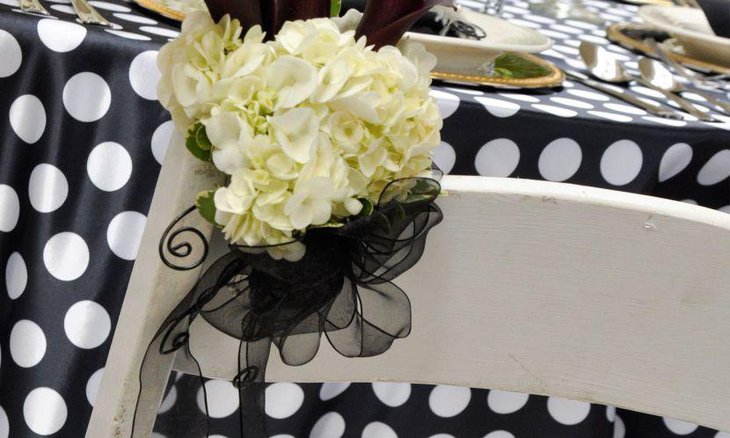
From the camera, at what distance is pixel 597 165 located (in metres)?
0.67

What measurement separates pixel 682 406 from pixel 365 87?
0.22 metres

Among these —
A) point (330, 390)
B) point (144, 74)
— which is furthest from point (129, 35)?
point (330, 390)

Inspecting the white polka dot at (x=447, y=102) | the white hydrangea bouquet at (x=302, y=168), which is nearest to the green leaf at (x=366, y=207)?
the white hydrangea bouquet at (x=302, y=168)

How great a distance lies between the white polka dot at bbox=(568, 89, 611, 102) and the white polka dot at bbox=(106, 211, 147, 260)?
41 centimetres

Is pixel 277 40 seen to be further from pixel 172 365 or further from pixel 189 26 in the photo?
pixel 172 365

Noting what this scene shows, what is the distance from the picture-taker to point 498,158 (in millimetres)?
666

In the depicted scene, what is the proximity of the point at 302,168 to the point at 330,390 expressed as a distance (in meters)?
0.53

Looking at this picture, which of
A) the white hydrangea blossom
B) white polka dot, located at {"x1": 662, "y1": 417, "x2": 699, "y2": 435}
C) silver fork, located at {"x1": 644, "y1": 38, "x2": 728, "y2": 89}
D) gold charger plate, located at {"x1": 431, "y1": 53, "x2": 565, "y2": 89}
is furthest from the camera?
silver fork, located at {"x1": 644, "y1": 38, "x2": 728, "y2": 89}

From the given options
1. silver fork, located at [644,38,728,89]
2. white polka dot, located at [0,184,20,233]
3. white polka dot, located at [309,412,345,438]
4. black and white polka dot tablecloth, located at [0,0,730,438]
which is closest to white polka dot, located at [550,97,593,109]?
black and white polka dot tablecloth, located at [0,0,730,438]

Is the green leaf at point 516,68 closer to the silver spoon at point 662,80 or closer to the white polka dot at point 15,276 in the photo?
the silver spoon at point 662,80

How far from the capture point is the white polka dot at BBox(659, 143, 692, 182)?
0.69 metres

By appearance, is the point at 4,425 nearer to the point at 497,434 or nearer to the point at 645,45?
the point at 497,434

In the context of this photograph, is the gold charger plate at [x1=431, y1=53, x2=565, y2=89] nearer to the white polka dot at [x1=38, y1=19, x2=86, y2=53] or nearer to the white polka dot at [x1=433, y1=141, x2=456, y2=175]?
the white polka dot at [x1=433, y1=141, x2=456, y2=175]

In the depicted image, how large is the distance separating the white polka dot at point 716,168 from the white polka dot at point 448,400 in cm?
29
